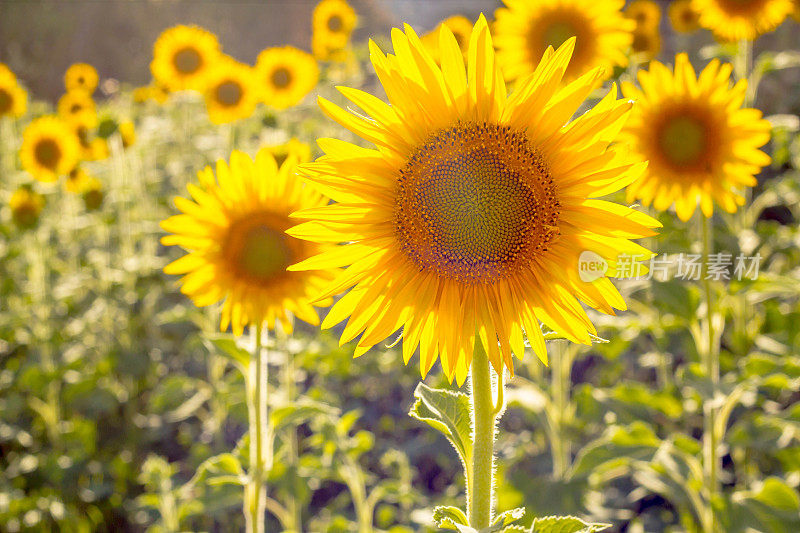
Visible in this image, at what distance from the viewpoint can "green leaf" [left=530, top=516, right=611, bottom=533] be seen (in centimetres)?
112

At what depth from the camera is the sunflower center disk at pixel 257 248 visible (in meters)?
2.01

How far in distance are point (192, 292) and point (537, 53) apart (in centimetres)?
169

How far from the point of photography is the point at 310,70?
18.3 feet

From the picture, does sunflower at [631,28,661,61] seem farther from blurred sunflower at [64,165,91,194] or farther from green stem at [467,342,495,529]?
blurred sunflower at [64,165,91,194]

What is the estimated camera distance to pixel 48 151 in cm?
530

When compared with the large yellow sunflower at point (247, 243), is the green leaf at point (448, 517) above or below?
below

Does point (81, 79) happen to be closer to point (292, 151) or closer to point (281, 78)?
point (281, 78)

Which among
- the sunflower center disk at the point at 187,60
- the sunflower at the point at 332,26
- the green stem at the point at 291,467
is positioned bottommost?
the green stem at the point at 291,467

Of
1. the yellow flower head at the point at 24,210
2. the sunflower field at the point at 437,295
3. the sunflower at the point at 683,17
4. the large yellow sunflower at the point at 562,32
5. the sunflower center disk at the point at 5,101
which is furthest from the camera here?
the sunflower center disk at the point at 5,101

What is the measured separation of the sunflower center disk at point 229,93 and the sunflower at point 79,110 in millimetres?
1042

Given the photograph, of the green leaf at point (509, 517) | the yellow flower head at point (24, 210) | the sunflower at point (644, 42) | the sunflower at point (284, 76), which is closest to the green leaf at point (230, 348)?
the green leaf at point (509, 517)

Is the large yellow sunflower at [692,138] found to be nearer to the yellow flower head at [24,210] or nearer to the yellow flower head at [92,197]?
the yellow flower head at [92,197]

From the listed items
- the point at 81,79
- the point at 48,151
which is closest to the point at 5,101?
the point at 81,79

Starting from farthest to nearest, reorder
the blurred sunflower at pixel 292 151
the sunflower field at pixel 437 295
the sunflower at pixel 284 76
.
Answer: the sunflower at pixel 284 76 → the blurred sunflower at pixel 292 151 → the sunflower field at pixel 437 295
